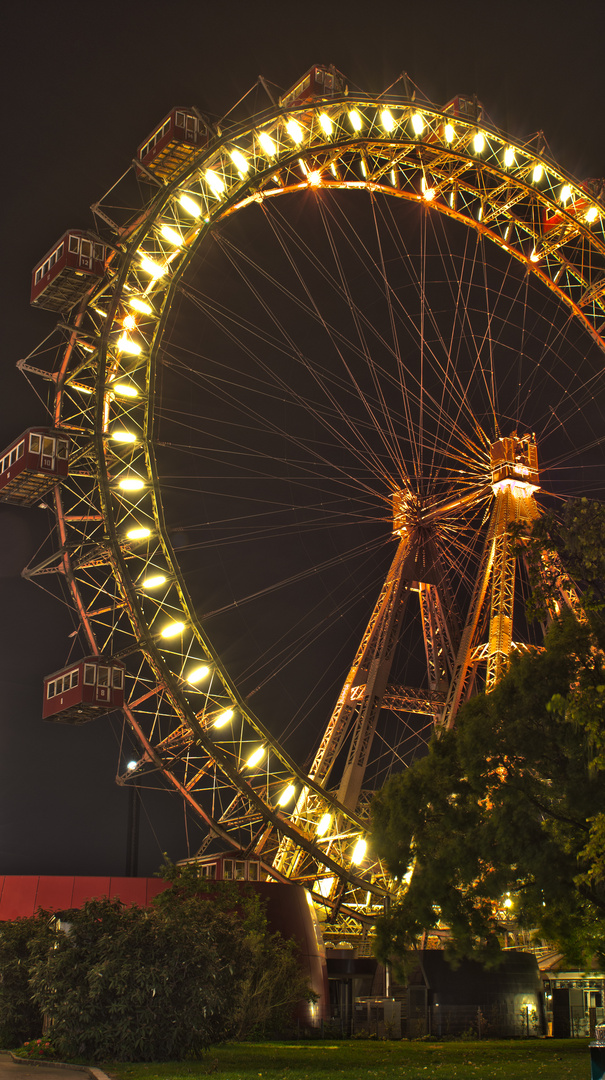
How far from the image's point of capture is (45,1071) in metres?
15.9

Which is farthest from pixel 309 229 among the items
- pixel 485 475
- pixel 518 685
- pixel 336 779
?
pixel 336 779

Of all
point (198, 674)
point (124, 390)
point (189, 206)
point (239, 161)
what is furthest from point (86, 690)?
point (239, 161)

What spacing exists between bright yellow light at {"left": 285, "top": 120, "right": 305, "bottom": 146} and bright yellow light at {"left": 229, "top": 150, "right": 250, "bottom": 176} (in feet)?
5.74

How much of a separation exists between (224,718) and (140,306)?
41.3 ft

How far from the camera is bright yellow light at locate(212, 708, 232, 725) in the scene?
30.1 m

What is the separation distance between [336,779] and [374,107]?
106 feet

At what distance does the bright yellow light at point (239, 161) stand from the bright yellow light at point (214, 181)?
678 mm

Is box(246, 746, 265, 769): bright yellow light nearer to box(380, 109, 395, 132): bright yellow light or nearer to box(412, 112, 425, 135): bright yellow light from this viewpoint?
box(380, 109, 395, 132): bright yellow light

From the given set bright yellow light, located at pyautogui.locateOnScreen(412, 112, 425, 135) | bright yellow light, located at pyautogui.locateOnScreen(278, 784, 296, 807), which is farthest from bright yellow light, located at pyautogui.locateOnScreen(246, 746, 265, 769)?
bright yellow light, located at pyautogui.locateOnScreen(412, 112, 425, 135)

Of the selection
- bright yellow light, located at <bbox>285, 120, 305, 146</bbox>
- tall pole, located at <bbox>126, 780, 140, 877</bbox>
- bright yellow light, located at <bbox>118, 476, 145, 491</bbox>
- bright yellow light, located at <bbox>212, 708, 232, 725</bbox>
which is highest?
bright yellow light, located at <bbox>285, 120, 305, 146</bbox>

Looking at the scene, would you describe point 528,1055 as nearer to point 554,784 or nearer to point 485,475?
point 554,784

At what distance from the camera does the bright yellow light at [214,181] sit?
100ft

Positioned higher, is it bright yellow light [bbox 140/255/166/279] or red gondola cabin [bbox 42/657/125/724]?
bright yellow light [bbox 140/255/166/279]

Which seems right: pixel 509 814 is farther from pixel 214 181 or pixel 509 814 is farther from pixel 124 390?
pixel 214 181
